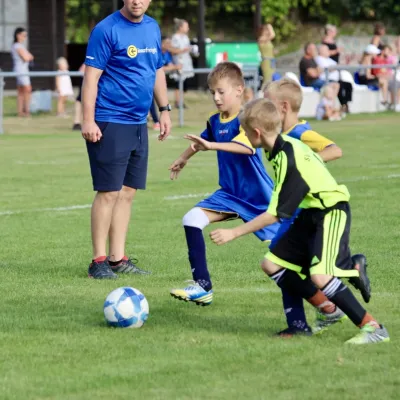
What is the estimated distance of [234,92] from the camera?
24.3 ft

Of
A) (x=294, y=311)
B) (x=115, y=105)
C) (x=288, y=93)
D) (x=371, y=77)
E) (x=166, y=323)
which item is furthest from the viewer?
(x=371, y=77)

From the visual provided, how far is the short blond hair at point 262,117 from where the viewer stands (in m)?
5.92

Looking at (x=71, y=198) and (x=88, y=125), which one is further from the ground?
(x=88, y=125)

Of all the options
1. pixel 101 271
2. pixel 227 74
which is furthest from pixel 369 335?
pixel 101 271

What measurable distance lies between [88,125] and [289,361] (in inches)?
122

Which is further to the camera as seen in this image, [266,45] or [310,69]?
[310,69]

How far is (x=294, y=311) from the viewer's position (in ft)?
20.5

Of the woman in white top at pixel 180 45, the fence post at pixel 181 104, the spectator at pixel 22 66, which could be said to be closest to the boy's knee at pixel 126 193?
the fence post at pixel 181 104

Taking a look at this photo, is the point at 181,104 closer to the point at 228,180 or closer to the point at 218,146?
the point at 228,180

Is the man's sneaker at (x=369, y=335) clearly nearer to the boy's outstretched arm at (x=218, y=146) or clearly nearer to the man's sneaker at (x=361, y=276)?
the man's sneaker at (x=361, y=276)

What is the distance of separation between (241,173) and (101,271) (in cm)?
140

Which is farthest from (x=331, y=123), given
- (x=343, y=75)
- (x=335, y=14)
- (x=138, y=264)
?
(x=335, y=14)

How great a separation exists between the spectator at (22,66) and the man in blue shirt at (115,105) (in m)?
16.6

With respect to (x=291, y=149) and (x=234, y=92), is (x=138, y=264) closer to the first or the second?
(x=234, y=92)
